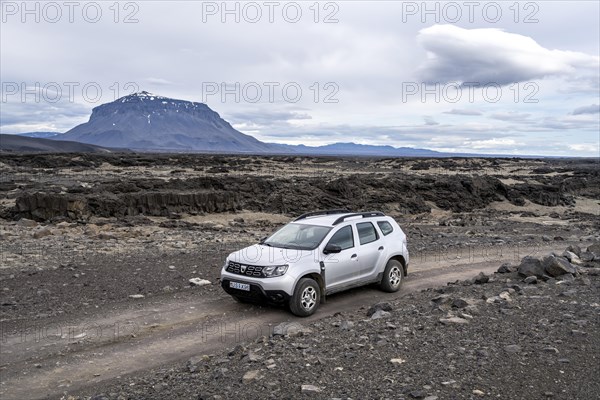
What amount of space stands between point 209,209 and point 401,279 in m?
17.7

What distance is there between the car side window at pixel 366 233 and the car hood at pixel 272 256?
1.45m

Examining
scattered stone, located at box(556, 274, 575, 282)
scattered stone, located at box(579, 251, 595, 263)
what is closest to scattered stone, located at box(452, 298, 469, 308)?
scattered stone, located at box(556, 274, 575, 282)

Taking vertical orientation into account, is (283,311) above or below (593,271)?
below

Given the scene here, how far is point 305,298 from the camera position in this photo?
388 inches

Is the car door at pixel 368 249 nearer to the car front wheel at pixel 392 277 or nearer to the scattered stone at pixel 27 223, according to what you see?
the car front wheel at pixel 392 277

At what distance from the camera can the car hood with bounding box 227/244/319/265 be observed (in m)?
9.91

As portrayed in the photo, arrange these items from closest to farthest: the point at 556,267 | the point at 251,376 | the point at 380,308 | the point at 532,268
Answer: the point at 251,376
the point at 380,308
the point at 556,267
the point at 532,268

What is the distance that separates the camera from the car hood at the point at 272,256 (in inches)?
390

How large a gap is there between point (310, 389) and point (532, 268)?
753 cm

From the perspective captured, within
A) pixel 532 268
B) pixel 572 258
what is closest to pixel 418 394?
pixel 532 268

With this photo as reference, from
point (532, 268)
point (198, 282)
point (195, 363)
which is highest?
point (532, 268)

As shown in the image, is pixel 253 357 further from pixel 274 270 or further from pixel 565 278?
pixel 565 278

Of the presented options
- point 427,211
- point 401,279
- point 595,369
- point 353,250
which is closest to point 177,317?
point 353,250

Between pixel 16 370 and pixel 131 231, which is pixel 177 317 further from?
pixel 131 231
